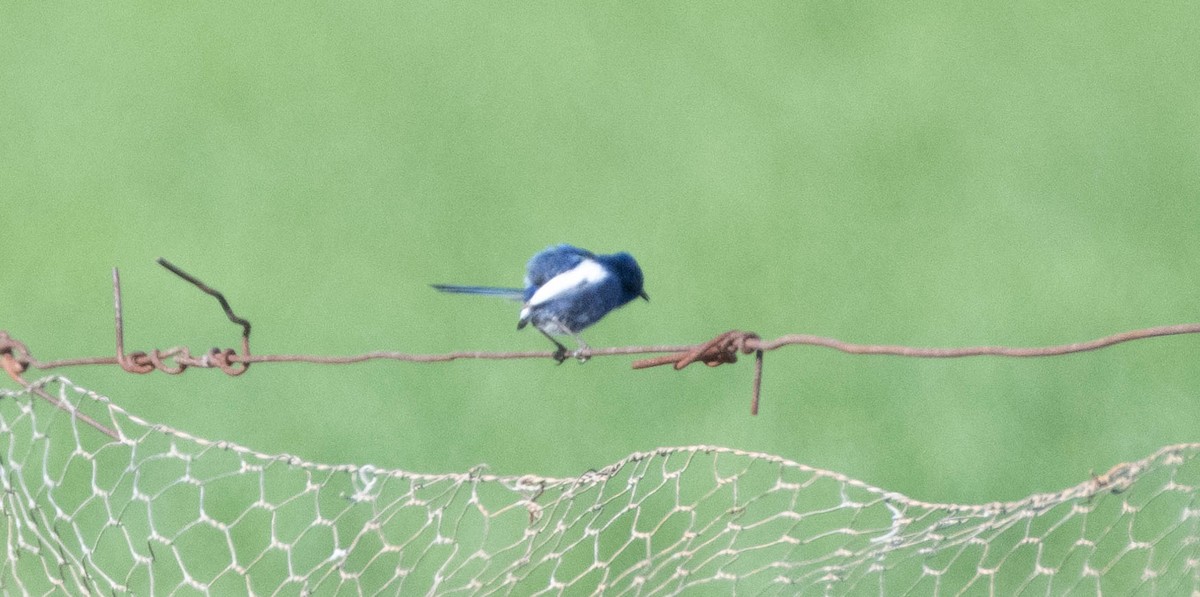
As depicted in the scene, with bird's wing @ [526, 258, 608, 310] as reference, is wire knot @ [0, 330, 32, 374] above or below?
below

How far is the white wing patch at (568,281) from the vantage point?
4.03 m

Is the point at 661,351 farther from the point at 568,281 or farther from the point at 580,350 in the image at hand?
the point at 568,281

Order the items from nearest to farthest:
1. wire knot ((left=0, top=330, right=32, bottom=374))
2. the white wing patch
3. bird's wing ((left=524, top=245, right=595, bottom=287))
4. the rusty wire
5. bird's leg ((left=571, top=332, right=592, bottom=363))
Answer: the rusty wire → bird's leg ((left=571, top=332, right=592, bottom=363)) → wire knot ((left=0, top=330, right=32, bottom=374)) → the white wing patch → bird's wing ((left=524, top=245, right=595, bottom=287))

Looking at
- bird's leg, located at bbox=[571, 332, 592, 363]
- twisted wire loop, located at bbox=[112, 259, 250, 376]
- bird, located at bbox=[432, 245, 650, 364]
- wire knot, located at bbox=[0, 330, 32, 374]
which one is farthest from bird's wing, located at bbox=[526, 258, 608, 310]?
wire knot, located at bbox=[0, 330, 32, 374]

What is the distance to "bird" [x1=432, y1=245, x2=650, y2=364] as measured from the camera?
4.05 m

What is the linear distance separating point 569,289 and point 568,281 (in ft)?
0.07

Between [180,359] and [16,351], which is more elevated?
[180,359]

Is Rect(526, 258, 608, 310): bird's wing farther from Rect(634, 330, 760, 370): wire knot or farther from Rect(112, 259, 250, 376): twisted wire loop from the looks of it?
Rect(634, 330, 760, 370): wire knot

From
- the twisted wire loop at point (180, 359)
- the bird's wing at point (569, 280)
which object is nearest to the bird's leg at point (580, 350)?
the bird's wing at point (569, 280)

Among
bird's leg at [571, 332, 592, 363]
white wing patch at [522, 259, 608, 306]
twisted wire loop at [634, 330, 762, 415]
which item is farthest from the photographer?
white wing patch at [522, 259, 608, 306]

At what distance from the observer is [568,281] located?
4047 millimetres

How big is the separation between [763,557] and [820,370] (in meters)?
1.53

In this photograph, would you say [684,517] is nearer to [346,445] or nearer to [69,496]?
[346,445]

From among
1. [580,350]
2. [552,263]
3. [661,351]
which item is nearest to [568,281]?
[552,263]
